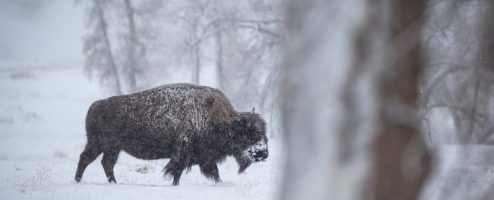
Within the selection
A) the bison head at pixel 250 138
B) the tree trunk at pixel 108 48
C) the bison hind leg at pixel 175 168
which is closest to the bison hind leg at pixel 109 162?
the bison hind leg at pixel 175 168

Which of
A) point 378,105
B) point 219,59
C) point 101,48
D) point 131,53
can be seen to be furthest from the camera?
point 131,53

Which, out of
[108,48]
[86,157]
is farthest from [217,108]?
[108,48]

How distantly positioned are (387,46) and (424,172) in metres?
0.52

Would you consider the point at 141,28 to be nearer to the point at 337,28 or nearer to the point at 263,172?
the point at 263,172

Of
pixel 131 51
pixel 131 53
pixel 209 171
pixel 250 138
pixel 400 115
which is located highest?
pixel 131 51

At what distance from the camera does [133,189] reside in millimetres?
8469

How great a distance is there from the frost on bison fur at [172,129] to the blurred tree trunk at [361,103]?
8059 mm

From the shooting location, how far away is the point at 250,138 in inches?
423

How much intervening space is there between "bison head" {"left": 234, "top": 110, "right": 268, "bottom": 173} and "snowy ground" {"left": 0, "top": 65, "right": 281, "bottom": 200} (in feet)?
1.53

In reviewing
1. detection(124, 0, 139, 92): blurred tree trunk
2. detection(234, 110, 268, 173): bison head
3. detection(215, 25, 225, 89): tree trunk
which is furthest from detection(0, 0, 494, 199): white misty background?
detection(124, 0, 139, 92): blurred tree trunk

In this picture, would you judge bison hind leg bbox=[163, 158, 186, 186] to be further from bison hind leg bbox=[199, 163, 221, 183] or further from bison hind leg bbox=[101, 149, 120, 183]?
bison hind leg bbox=[101, 149, 120, 183]

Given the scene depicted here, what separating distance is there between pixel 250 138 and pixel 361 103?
8481 millimetres

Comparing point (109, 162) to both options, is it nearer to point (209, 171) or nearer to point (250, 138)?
point (209, 171)

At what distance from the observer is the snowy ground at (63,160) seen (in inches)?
328
